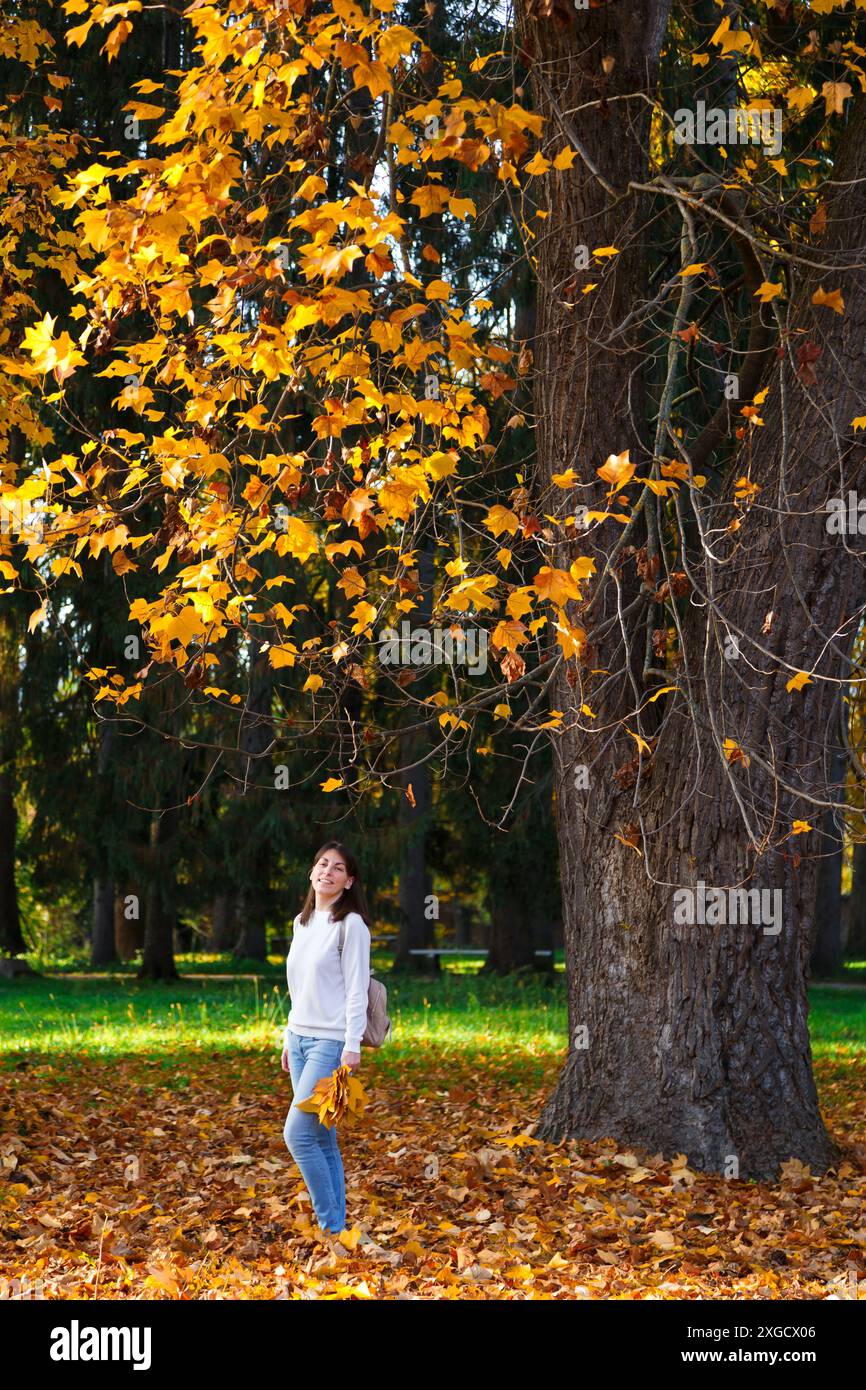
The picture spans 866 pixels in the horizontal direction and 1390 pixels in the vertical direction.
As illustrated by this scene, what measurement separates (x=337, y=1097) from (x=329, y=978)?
48 centimetres

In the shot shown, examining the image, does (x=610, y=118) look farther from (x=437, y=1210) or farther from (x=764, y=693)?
(x=437, y=1210)

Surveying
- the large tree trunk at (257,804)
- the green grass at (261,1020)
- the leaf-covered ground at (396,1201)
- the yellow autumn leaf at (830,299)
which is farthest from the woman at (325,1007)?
the large tree trunk at (257,804)

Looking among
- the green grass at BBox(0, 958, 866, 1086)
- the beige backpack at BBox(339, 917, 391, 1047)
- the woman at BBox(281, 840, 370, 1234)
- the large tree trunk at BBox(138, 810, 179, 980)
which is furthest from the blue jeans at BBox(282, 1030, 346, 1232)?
the large tree trunk at BBox(138, 810, 179, 980)

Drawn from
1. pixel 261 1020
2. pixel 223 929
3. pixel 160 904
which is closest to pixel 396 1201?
pixel 261 1020

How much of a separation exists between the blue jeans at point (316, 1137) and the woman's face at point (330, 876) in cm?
59

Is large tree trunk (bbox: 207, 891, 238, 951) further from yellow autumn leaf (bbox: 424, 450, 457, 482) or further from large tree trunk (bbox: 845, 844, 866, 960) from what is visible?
yellow autumn leaf (bbox: 424, 450, 457, 482)

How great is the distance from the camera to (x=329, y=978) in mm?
5344

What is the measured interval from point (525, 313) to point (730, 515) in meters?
9.54

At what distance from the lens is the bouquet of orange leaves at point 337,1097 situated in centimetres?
508

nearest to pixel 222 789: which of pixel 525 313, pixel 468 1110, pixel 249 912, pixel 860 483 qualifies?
pixel 249 912

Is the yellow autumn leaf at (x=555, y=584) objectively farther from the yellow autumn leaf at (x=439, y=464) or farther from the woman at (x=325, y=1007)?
the woman at (x=325, y=1007)

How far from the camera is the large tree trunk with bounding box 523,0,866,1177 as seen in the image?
22.1 ft

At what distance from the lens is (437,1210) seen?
20.0 feet

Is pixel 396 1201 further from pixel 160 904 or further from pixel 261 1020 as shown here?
pixel 160 904
